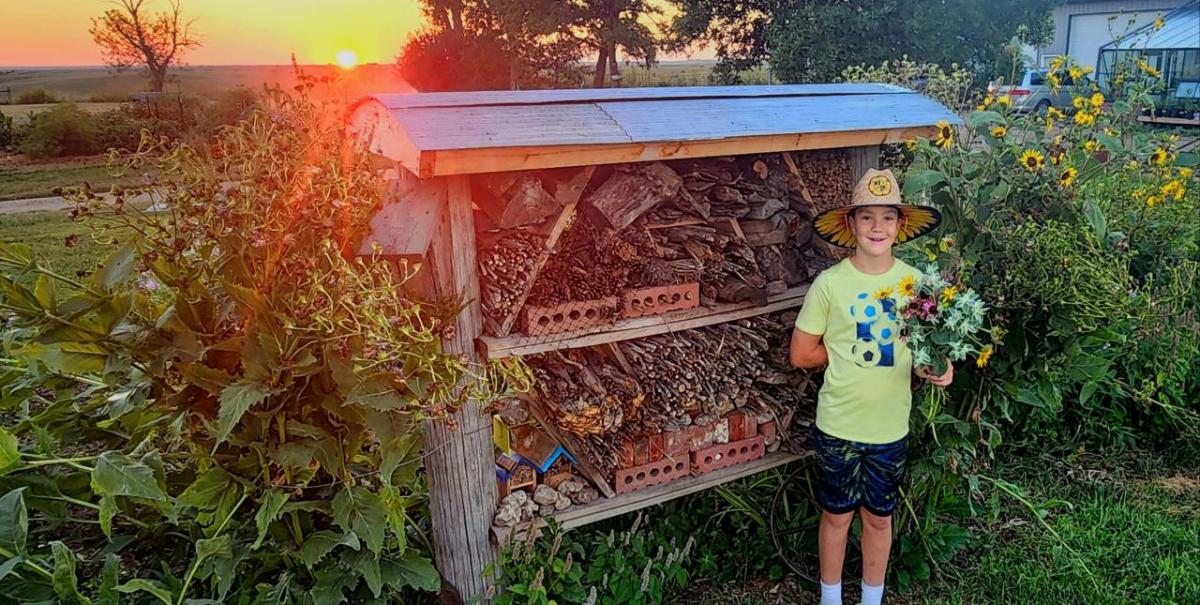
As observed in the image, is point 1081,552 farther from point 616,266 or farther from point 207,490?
point 207,490

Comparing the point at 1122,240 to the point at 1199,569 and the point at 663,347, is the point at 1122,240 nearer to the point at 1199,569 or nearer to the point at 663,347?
the point at 1199,569

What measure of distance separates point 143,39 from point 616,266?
2.20 meters

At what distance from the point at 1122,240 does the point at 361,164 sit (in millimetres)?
2454

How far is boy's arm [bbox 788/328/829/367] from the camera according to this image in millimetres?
2332

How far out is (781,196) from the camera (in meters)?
2.72

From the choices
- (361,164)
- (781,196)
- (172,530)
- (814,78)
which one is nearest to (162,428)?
(172,530)

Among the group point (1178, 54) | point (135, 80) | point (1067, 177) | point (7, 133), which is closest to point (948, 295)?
point (1067, 177)

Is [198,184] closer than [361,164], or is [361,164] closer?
[198,184]

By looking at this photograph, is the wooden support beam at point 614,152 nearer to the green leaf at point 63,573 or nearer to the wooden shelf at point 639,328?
the wooden shelf at point 639,328

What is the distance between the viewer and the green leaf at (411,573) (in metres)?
2.00

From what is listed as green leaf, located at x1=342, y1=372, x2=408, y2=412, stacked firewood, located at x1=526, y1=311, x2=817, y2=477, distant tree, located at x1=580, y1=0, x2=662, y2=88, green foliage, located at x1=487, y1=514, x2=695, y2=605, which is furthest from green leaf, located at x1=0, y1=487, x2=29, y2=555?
distant tree, located at x1=580, y1=0, x2=662, y2=88

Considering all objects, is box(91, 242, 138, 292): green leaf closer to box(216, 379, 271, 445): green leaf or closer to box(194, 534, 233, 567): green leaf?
box(216, 379, 271, 445): green leaf

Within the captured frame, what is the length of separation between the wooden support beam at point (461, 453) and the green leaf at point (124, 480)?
80cm

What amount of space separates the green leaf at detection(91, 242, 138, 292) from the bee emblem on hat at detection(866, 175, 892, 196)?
1.94 m
